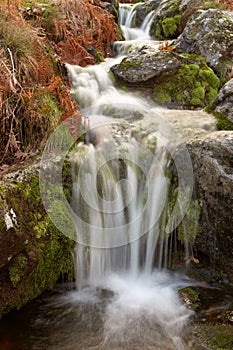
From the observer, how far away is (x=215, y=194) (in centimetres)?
384

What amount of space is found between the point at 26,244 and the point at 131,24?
8428 millimetres

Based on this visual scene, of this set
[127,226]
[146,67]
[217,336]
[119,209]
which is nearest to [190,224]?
[127,226]

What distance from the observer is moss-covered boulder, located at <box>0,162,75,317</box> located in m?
3.07

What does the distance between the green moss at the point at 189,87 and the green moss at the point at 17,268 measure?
414cm

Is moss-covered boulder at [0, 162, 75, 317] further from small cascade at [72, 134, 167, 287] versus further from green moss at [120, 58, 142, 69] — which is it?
green moss at [120, 58, 142, 69]

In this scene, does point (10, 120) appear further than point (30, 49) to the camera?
No

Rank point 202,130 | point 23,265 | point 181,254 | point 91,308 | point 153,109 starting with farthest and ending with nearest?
point 153,109
point 202,130
point 181,254
point 91,308
point 23,265

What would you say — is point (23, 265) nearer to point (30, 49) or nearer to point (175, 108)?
point (30, 49)

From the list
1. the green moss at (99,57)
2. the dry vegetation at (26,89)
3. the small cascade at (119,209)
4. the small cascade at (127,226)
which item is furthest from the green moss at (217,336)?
the green moss at (99,57)

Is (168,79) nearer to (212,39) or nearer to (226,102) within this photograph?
(212,39)

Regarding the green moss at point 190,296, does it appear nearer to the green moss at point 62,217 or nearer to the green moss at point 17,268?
the green moss at point 62,217

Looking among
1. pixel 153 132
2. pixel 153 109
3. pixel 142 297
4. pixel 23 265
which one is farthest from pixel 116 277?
pixel 153 109

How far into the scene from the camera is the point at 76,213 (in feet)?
12.4

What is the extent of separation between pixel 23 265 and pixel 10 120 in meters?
1.75
